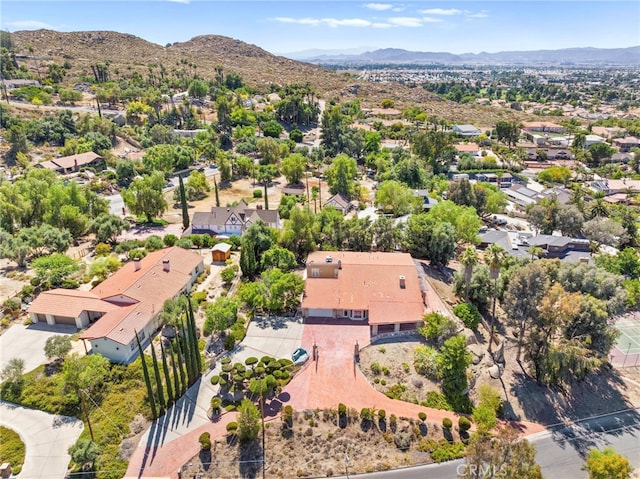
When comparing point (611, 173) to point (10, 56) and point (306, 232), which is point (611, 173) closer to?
point (306, 232)

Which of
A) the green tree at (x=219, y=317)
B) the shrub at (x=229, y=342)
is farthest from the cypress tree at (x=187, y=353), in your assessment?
the shrub at (x=229, y=342)

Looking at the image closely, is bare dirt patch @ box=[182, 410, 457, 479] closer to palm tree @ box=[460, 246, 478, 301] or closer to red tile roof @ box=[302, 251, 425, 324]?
red tile roof @ box=[302, 251, 425, 324]

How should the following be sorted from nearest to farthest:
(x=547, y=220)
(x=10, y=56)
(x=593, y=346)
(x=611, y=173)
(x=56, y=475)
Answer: (x=56, y=475) < (x=593, y=346) < (x=547, y=220) < (x=611, y=173) < (x=10, y=56)

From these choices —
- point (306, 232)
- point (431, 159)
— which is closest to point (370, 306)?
point (306, 232)

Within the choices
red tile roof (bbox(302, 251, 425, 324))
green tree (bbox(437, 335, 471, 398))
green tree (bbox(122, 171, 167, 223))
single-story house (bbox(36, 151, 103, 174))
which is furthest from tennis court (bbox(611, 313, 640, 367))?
single-story house (bbox(36, 151, 103, 174))

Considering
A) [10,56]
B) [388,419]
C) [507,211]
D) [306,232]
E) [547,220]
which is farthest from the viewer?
[10,56]

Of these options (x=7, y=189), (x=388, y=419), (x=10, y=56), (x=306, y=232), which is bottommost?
(x=388, y=419)

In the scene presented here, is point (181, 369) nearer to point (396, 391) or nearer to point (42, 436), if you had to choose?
point (42, 436)

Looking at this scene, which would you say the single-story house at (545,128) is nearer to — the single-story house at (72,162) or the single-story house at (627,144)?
the single-story house at (627,144)
